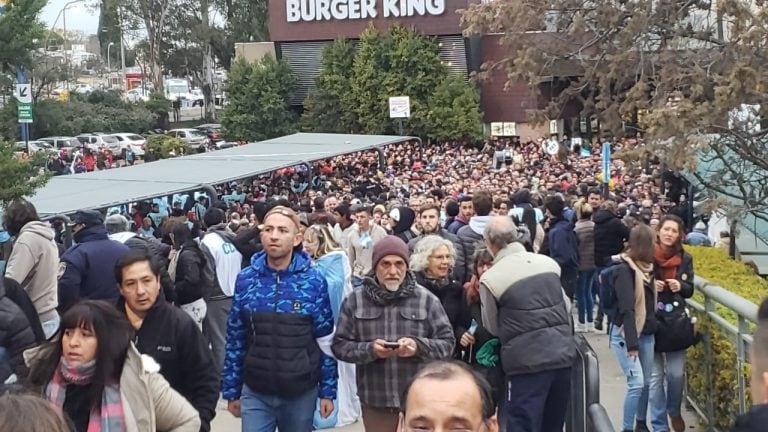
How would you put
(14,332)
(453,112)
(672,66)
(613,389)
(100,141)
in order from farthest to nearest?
(100,141) → (453,112) → (672,66) → (613,389) → (14,332)

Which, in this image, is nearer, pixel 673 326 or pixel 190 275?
pixel 673 326

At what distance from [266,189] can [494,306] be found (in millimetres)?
20889

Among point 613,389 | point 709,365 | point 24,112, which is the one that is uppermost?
point 24,112

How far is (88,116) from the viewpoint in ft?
204

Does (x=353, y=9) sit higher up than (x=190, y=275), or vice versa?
(x=353, y=9)

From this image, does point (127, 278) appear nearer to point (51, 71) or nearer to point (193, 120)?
point (51, 71)

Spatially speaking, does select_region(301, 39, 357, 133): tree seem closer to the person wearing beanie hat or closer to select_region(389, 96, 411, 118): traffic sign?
select_region(389, 96, 411, 118): traffic sign

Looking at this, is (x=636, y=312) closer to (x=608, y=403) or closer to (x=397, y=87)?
(x=608, y=403)

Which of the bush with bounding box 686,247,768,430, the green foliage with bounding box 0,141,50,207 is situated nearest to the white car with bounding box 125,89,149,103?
the green foliage with bounding box 0,141,50,207

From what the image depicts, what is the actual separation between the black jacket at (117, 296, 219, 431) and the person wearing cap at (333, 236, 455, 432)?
965mm

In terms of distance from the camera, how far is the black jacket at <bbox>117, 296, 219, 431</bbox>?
4.56 meters

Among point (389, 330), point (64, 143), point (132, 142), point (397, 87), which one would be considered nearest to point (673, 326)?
point (389, 330)

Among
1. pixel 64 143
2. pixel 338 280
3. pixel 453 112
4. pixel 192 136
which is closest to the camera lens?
pixel 338 280

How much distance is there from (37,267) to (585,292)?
6906 mm
